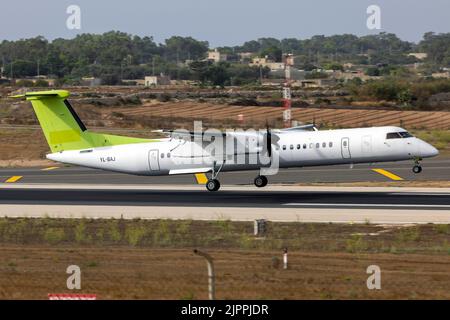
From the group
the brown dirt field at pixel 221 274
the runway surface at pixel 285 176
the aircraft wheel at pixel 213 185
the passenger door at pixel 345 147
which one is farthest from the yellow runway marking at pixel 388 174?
the brown dirt field at pixel 221 274

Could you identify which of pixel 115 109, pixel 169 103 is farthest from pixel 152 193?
pixel 169 103

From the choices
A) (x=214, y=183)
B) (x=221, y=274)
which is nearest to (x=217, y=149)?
(x=214, y=183)

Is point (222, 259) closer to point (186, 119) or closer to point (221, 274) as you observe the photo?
point (221, 274)

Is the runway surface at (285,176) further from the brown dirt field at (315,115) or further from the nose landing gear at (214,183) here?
the brown dirt field at (315,115)

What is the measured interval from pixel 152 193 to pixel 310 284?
26.7 m

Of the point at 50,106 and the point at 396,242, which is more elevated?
the point at 50,106

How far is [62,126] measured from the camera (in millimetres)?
Answer: 48844

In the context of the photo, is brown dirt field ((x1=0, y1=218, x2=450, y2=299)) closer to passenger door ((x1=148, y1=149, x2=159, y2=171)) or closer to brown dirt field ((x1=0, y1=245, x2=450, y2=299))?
brown dirt field ((x1=0, y1=245, x2=450, y2=299))

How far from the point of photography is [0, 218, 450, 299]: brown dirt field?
21938mm

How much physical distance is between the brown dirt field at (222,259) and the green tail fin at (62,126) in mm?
10790

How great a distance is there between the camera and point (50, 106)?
48625 millimetres

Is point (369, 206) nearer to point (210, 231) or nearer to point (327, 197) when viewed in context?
point (327, 197)

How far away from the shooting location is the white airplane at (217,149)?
4553 cm

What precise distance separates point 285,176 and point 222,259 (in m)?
29.8
